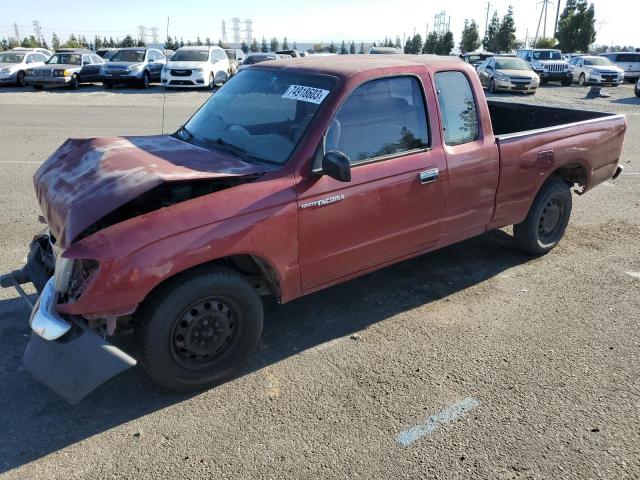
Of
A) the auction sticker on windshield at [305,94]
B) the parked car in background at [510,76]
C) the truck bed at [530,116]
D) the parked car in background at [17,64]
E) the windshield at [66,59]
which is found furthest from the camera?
the windshield at [66,59]

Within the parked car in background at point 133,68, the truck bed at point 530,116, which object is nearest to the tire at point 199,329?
the truck bed at point 530,116

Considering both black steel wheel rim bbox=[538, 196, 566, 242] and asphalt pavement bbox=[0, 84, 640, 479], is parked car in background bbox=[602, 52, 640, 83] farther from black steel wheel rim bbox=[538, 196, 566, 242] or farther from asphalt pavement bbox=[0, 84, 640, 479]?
asphalt pavement bbox=[0, 84, 640, 479]

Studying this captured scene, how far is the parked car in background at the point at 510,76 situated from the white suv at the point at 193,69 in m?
11.3

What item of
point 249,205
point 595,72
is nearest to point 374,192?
point 249,205

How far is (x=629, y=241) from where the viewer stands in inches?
235

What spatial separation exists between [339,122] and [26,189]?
543 centimetres

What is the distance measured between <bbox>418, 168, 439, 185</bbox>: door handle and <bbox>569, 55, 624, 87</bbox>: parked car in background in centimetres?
2869

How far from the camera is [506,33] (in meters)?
59.1

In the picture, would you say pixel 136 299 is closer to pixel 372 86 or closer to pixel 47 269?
pixel 47 269

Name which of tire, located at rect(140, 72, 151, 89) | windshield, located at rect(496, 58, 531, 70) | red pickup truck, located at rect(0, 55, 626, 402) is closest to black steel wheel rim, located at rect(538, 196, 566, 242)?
red pickup truck, located at rect(0, 55, 626, 402)

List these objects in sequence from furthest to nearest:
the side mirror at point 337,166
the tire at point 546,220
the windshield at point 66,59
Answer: the windshield at point 66,59 → the tire at point 546,220 → the side mirror at point 337,166

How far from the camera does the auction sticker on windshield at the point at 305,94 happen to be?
368 centimetres

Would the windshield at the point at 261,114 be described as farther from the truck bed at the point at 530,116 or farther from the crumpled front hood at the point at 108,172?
the truck bed at the point at 530,116

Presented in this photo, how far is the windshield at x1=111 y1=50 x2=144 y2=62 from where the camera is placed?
79.6 ft
